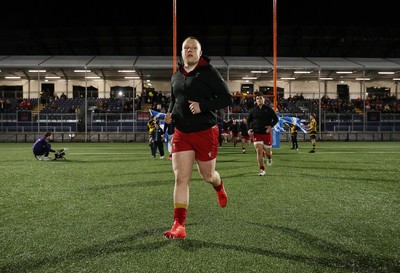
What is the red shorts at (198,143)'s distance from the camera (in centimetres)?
436

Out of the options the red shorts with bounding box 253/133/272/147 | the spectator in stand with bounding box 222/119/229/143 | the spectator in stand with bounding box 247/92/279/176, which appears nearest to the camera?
the spectator in stand with bounding box 247/92/279/176

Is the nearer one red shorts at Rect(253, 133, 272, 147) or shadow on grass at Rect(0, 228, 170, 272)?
shadow on grass at Rect(0, 228, 170, 272)

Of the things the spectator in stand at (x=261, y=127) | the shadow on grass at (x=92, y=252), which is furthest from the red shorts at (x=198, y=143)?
the spectator in stand at (x=261, y=127)

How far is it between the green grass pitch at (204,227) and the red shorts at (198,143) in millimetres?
1000

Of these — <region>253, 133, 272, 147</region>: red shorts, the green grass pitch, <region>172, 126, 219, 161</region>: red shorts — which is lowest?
the green grass pitch

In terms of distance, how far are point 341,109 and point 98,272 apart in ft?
122

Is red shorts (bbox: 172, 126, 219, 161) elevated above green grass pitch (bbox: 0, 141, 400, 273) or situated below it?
above

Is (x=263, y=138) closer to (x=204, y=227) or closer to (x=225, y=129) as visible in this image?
(x=204, y=227)

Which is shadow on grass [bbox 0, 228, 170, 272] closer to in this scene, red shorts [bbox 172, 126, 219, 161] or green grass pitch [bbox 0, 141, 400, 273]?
green grass pitch [bbox 0, 141, 400, 273]

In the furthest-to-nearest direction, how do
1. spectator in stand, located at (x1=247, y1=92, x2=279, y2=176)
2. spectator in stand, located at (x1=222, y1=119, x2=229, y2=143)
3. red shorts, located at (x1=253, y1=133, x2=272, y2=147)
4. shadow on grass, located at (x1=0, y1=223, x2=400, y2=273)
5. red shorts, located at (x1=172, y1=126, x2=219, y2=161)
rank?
1. spectator in stand, located at (x1=222, y1=119, x2=229, y2=143)
2. red shorts, located at (x1=253, y1=133, x2=272, y2=147)
3. spectator in stand, located at (x1=247, y1=92, x2=279, y2=176)
4. red shorts, located at (x1=172, y1=126, x2=219, y2=161)
5. shadow on grass, located at (x1=0, y1=223, x2=400, y2=273)

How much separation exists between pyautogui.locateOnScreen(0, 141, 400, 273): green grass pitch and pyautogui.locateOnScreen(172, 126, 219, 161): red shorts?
100cm

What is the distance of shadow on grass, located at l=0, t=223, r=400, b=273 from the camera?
3354 mm

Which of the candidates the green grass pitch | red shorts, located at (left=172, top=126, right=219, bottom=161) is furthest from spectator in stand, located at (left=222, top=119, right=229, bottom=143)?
red shorts, located at (left=172, top=126, right=219, bottom=161)

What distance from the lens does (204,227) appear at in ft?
15.8
